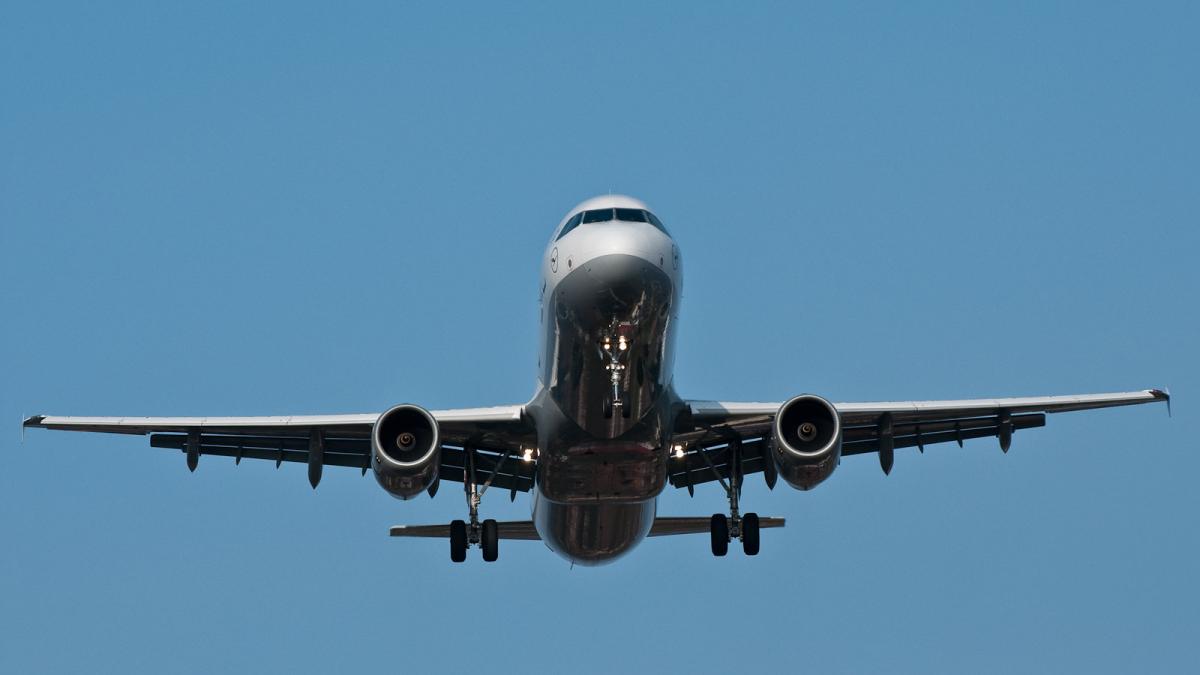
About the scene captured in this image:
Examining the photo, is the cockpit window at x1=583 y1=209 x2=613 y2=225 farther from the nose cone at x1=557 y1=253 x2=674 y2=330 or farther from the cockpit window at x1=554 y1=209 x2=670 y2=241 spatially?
the nose cone at x1=557 y1=253 x2=674 y2=330

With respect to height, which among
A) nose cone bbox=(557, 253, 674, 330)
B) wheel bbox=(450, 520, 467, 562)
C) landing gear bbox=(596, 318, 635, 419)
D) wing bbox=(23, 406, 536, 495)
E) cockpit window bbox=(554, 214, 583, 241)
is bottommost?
wheel bbox=(450, 520, 467, 562)

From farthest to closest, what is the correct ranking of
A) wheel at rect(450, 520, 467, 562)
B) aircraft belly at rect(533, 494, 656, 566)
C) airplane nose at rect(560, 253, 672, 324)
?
wheel at rect(450, 520, 467, 562) → aircraft belly at rect(533, 494, 656, 566) → airplane nose at rect(560, 253, 672, 324)

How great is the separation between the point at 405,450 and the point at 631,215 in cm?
565

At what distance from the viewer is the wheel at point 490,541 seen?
110 feet

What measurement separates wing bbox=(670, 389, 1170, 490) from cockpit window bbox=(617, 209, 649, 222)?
446 centimetres

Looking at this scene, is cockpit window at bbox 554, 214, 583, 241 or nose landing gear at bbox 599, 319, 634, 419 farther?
cockpit window at bbox 554, 214, 583, 241

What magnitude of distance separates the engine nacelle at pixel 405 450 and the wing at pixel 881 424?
15.5ft

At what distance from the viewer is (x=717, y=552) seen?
115 feet

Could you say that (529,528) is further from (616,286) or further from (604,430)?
(616,286)

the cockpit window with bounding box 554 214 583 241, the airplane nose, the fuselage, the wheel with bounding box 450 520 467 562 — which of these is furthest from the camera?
A: the wheel with bounding box 450 520 467 562

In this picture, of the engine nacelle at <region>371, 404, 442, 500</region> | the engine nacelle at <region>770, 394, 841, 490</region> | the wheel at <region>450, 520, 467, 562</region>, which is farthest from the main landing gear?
the engine nacelle at <region>770, 394, 841, 490</region>

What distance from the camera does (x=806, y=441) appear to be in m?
30.0

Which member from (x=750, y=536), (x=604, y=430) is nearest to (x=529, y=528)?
(x=750, y=536)

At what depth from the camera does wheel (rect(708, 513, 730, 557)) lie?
34812 mm
